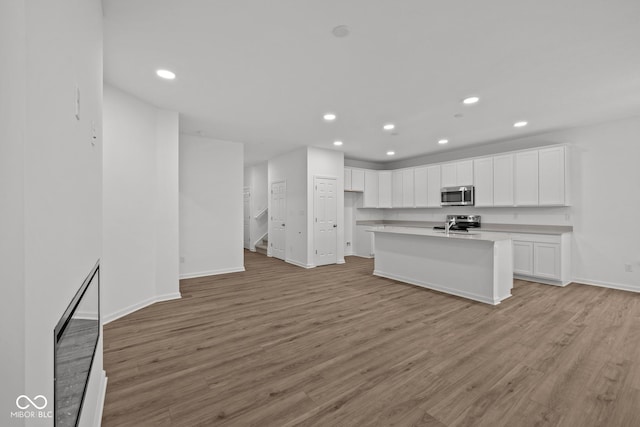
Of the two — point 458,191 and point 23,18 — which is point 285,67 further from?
point 458,191

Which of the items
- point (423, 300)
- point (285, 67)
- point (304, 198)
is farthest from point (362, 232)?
point (285, 67)

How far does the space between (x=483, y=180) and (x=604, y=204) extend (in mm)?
1922

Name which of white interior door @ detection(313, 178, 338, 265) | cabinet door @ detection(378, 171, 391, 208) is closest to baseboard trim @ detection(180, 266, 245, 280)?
white interior door @ detection(313, 178, 338, 265)

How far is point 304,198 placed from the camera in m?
6.36

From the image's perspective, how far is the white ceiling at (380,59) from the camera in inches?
81.3

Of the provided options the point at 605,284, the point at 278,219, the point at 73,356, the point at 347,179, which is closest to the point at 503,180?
the point at 605,284

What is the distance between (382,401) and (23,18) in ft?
7.98

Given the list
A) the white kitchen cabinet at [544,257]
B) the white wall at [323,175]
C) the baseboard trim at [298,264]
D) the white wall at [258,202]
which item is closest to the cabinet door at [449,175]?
the white kitchen cabinet at [544,257]

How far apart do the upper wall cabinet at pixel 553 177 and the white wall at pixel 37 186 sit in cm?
651

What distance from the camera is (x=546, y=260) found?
4.83 metres

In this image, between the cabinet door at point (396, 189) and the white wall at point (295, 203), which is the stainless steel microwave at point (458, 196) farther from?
the white wall at point (295, 203)

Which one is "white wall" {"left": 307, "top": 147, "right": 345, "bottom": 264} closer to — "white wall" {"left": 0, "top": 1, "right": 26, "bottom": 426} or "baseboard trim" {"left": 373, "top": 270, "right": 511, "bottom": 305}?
"baseboard trim" {"left": 373, "top": 270, "right": 511, "bottom": 305}

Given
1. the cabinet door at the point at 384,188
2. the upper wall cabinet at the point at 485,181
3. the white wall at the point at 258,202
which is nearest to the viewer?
the upper wall cabinet at the point at 485,181

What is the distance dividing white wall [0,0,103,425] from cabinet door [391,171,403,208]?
7.40 metres
